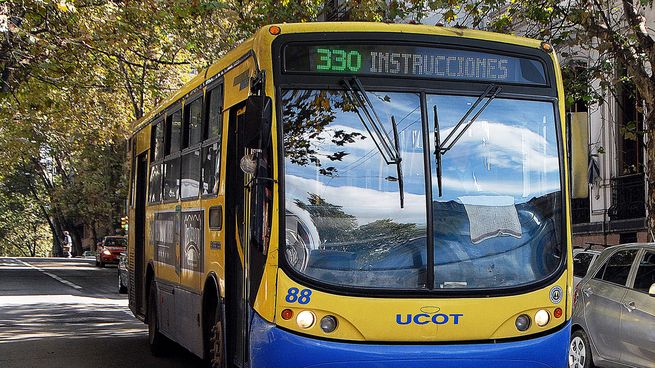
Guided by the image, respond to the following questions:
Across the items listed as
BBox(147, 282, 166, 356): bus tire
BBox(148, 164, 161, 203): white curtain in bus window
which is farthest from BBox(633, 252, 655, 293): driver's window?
BBox(147, 282, 166, 356): bus tire

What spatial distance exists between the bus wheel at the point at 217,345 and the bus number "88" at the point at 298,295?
160 centimetres

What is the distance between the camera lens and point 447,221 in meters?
7.75

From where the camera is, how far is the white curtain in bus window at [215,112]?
9.41 m

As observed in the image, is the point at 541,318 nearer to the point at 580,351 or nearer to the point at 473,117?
the point at 473,117

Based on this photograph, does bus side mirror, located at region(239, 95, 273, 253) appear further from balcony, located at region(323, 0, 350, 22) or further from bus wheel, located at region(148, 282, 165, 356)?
balcony, located at region(323, 0, 350, 22)

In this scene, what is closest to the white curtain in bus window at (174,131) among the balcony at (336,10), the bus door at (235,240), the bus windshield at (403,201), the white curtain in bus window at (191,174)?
the white curtain in bus window at (191,174)

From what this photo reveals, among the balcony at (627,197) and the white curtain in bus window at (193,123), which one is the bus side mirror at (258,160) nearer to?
the white curtain in bus window at (193,123)

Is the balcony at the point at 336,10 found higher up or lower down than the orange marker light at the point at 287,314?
higher up

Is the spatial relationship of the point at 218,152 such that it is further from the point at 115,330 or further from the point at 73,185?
the point at 73,185

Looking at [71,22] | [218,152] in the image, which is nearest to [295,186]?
[218,152]

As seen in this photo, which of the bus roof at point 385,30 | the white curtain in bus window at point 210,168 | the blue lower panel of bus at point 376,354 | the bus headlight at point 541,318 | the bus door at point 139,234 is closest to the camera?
the blue lower panel of bus at point 376,354

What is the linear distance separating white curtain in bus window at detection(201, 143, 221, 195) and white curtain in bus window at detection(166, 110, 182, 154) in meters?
1.51

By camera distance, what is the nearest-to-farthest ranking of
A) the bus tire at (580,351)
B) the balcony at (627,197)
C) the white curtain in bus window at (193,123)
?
the white curtain in bus window at (193,123)
the bus tire at (580,351)
the balcony at (627,197)

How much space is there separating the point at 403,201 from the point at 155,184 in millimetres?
5772
